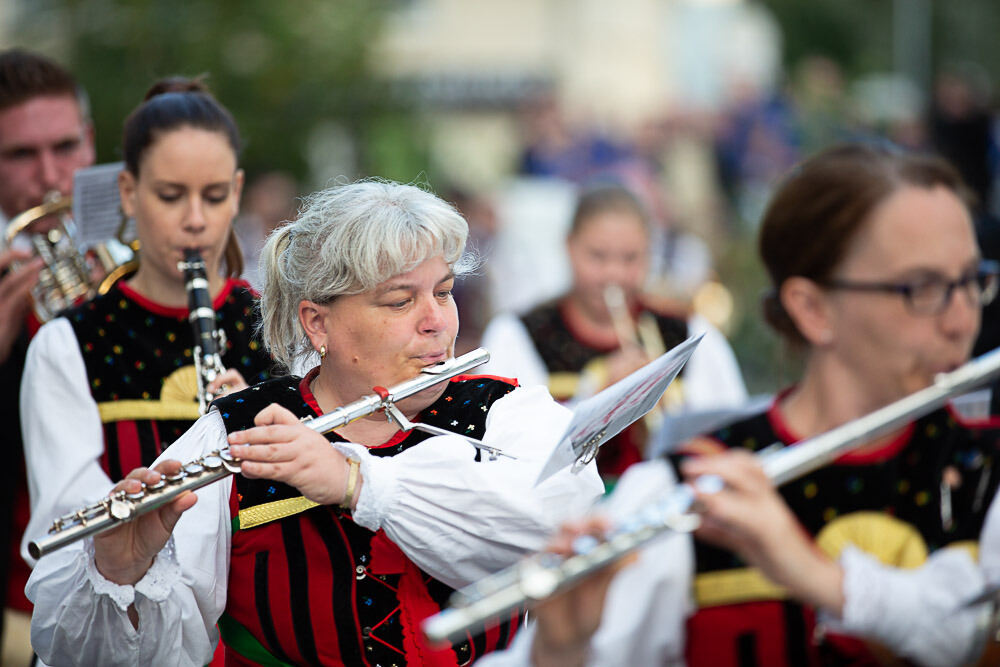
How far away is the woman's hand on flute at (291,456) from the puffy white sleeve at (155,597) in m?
0.35

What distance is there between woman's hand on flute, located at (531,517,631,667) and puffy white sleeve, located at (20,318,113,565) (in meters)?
1.44

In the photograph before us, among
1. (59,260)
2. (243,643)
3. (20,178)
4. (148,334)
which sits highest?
(20,178)

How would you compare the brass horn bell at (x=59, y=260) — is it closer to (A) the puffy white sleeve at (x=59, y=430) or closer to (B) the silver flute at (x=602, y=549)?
(A) the puffy white sleeve at (x=59, y=430)

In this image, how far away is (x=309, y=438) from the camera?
2.31m

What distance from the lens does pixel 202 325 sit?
318 centimetres

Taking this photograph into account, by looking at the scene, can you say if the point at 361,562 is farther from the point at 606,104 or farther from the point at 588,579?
the point at 606,104

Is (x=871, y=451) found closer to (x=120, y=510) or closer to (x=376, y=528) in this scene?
(x=376, y=528)

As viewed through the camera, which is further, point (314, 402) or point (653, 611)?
point (314, 402)

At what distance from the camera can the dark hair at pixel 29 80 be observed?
3986 millimetres

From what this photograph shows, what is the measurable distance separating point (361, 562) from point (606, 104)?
63.5 ft

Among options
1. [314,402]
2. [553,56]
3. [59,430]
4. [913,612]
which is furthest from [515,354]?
[553,56]

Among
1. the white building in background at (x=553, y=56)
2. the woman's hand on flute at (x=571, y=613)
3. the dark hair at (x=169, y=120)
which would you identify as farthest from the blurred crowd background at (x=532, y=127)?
the woman's hand on flute at (x=571, y=613)

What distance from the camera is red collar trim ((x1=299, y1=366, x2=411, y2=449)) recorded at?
8.50 ft

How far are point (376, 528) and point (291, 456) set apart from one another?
0.75 feet
